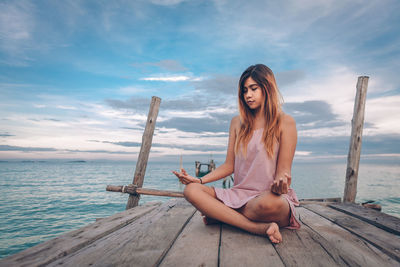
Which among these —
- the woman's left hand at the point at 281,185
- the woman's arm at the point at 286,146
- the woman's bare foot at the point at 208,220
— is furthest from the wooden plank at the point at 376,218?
the woman's bare foot at the point at 208,220

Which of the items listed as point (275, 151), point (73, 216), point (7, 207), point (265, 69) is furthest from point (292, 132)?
point (7, 207)

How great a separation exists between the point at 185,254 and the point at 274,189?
0.84 metres

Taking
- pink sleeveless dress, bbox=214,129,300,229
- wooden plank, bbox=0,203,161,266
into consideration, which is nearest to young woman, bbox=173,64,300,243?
pink sleeveless dress, bbox=214,129,300,229

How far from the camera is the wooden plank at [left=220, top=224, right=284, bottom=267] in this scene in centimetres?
148

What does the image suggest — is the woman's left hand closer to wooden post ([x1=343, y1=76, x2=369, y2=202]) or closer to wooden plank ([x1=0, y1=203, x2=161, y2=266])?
wooden plank ([x1=0, y1=203, x2=161, y2=266])

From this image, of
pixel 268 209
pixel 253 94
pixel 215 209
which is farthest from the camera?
pixel 253 94

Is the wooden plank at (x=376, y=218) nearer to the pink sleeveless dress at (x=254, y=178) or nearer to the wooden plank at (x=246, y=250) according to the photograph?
the pink sleeveless dress at (x=254, y=178)

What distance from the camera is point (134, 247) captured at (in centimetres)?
177

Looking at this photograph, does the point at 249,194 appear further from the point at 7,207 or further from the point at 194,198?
the point at 7,207

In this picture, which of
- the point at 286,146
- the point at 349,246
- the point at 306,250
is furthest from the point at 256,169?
the point at 349,246

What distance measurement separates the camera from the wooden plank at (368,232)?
1.87 meters

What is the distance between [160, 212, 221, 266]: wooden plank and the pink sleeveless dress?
1.15 ft

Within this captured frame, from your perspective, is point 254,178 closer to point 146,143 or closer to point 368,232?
point 368,232

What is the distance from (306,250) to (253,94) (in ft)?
5.02
